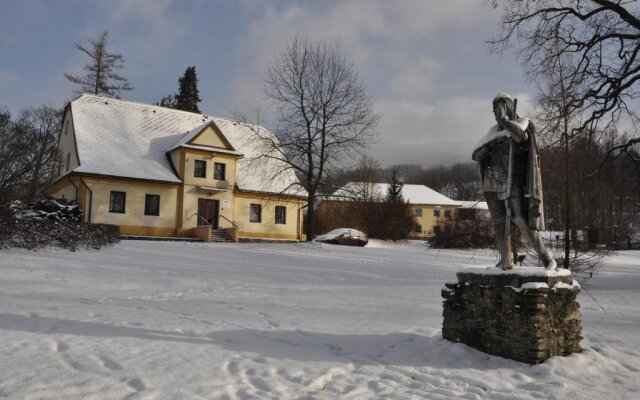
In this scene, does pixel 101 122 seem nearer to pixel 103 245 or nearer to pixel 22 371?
pixel 103 245

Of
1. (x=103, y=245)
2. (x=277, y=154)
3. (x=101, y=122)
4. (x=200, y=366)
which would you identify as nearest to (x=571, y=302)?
(x=200, y=366)

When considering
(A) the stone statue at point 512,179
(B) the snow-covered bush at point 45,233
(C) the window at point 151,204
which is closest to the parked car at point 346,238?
(C) the window at point 151,204

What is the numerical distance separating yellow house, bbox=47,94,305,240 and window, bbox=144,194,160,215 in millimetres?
60

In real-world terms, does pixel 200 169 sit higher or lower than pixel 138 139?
lower

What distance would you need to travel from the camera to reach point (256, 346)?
6.32 metres

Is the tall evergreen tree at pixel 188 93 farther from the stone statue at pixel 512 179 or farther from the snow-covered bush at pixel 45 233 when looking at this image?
the stone statue at pixel 512 179

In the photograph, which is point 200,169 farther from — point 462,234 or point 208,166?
point 462,234

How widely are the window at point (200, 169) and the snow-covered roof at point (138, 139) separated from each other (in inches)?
52.6

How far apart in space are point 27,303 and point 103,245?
1058cm

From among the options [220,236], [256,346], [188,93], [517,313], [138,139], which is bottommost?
[256,346]

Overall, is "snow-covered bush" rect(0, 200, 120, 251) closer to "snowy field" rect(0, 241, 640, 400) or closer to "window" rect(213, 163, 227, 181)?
"snowy field" rect(0, 241, 640, 400)

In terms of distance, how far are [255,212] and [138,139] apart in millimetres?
9285

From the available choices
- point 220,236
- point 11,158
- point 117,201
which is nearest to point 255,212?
point 220,236

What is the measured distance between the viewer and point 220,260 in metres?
17.6
